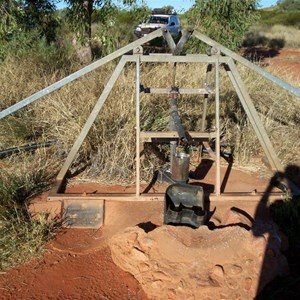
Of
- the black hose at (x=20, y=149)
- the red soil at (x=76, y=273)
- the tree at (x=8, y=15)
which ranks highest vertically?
the tree at (x=8, y=15)

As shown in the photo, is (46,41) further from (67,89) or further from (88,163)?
(88,163)

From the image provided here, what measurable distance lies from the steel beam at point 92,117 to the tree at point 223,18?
5.00 m

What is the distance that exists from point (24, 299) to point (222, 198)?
1855 millimetres

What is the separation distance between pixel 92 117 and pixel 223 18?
5510mm

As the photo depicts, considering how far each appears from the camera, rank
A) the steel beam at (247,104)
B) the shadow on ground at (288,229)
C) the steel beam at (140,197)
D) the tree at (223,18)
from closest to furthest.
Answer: the shadow on ground at (288,229) → the steel beam at (140,197) → the steel beam at (247,104) → the tree at (223,18)

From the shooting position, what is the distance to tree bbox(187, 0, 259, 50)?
816 centimetres

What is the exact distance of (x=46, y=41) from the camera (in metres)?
8.26

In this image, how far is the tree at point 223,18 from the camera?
816 cm

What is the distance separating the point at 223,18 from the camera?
842 cm

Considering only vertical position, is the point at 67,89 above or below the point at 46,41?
below

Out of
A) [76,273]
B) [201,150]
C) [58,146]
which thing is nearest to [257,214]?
[201,150]

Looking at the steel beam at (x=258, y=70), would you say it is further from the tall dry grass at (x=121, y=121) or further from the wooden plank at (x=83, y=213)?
Answer: the wooden plank at (x=83, y=213)

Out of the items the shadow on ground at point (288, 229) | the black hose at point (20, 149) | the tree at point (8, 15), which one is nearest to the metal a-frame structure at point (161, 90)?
the shadow on ground at point (288, 229)

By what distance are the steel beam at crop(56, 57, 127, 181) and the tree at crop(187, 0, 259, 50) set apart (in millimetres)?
5000
